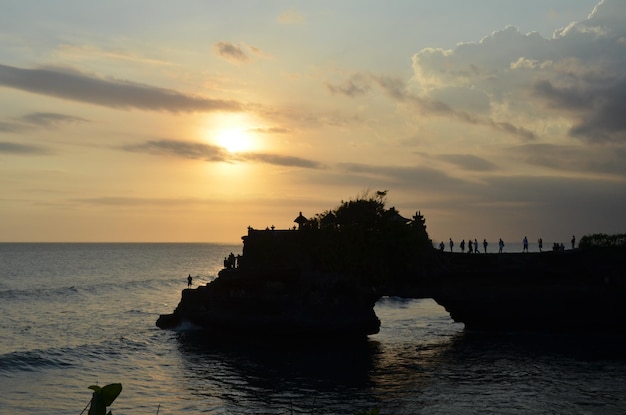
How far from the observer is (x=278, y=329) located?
149 ft

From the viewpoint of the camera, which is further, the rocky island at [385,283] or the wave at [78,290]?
the wave at [78,290]

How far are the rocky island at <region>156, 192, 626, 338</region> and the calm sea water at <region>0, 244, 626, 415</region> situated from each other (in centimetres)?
197

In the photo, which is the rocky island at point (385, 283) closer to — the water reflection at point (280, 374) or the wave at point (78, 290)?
the water reflection at point (280, 374)

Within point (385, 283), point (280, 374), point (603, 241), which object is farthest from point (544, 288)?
point (280, 374)

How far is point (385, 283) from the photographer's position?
47.5 meters

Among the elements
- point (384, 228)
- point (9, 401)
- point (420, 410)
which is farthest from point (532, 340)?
point (9, 401)

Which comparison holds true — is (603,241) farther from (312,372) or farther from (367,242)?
(312,372)

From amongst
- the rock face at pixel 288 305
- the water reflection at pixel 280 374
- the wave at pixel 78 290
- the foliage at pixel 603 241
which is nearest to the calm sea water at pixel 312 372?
the water reflection at pixel 280 374

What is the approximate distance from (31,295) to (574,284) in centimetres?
7048

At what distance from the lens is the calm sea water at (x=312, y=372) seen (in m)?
28.0

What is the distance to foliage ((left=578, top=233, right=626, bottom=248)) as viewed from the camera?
4688 cm

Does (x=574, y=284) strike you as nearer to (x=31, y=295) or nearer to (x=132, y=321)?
(x=132, y=321)

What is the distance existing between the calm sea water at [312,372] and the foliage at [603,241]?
22.9 feet

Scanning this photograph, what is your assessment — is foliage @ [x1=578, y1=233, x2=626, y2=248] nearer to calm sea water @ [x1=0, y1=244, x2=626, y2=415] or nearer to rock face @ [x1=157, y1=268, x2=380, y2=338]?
calm sea water @ [x1=0, y1=244, x2=626, y2=415]
